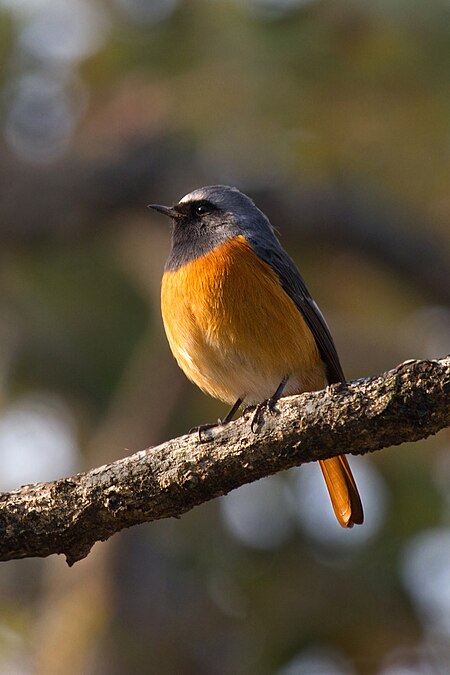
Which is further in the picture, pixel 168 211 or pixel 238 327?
pixel 168 211

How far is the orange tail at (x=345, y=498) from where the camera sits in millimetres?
5609

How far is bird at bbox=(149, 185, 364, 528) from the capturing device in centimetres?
547

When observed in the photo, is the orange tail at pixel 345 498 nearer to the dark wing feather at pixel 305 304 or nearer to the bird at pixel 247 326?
the bird at pixel 247 326

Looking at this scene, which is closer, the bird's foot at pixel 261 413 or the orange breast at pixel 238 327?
the bird's foot at pixel 261 413

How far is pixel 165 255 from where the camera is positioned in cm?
1281

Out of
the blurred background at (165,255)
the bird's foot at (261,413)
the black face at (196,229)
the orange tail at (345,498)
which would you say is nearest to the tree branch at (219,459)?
the bird's foot at (261,413)

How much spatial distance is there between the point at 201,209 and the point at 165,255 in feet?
21.3

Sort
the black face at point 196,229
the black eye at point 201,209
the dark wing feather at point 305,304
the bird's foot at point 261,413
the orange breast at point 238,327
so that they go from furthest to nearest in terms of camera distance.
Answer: the black eye at point 201,209
the black face at point 196,229
the dark wing feather at point 305,304
the orange breast at point 238,327
the bird's foot at point 261,413

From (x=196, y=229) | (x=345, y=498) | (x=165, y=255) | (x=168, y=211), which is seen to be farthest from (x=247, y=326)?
(x=165, y=255)

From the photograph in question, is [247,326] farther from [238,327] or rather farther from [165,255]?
[165,255]

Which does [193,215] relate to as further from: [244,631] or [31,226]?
[244,631]

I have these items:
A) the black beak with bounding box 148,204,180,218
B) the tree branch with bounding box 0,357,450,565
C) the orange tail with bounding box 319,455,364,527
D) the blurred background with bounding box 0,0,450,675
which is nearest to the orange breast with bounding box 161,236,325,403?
the orange tail with bounding box 319,455,364,527

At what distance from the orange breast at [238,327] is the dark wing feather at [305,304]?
0.06m

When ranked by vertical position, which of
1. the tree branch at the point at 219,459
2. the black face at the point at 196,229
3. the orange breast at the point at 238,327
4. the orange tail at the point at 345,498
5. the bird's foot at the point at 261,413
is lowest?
the tree branch at the point at 219,459
